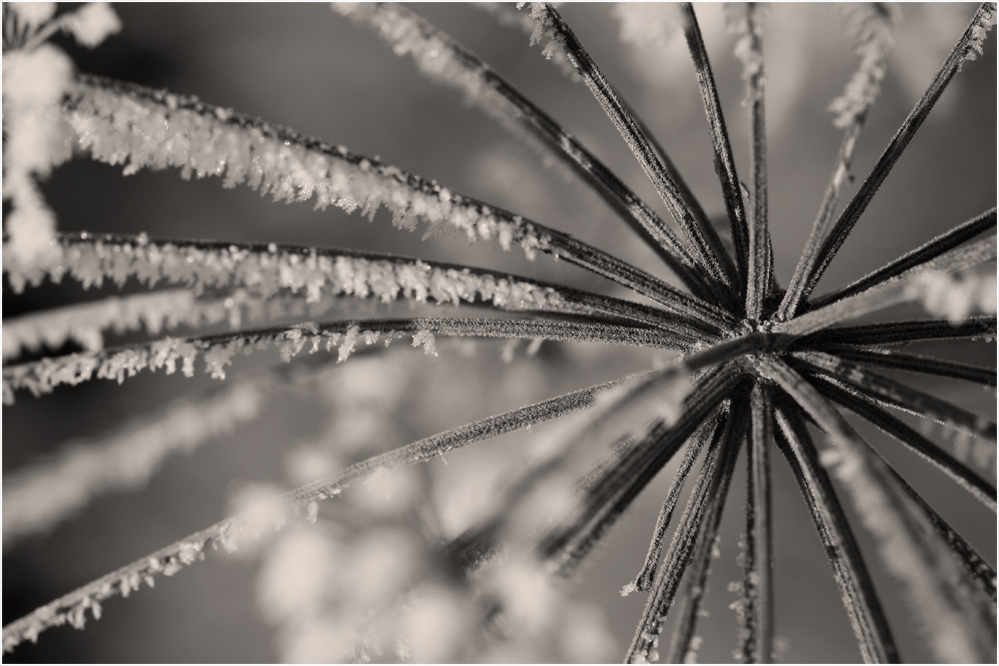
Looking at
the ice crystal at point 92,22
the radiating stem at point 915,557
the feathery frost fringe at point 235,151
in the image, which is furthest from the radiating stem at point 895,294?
the ice crystal at point 92,22

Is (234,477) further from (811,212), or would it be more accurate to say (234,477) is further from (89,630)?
(811,212)

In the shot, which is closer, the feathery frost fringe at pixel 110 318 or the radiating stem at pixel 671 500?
the radiating stem at pixel 671 500

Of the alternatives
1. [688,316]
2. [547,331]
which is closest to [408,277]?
[547,331]

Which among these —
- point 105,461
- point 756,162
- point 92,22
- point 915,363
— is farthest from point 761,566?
point 92,22

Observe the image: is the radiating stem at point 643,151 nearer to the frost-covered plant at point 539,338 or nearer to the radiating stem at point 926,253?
the frost-covered plant at point 539,338

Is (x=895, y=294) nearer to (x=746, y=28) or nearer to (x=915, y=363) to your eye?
(x=915, y=363)

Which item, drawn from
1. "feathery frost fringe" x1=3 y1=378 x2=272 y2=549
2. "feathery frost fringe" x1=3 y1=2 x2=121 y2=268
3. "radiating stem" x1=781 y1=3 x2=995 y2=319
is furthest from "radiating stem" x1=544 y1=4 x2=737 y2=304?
"feathery frost fringe" x1=3 y1=378 x2=272 y2=549
